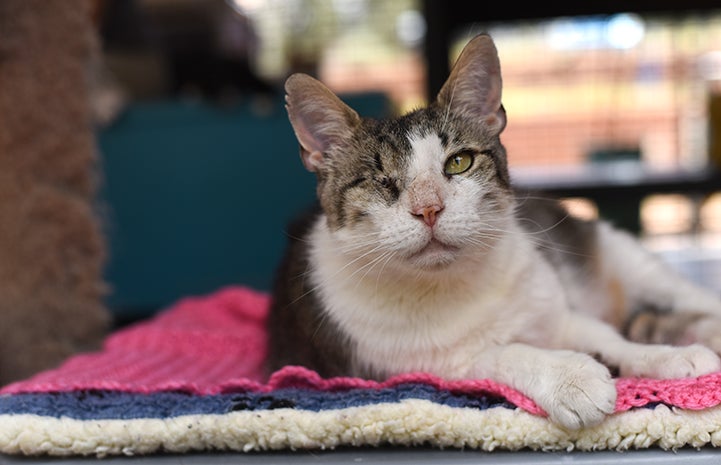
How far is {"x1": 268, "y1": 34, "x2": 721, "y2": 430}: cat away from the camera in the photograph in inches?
42.1

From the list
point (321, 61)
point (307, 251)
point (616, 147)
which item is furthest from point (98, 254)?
point (616, 147)

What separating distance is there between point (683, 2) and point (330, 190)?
3140 millimetres

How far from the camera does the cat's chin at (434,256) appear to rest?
3.52 ft

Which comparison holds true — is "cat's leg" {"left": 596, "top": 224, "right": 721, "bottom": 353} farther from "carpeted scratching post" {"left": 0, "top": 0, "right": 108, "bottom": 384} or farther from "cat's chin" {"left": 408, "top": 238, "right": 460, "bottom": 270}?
"carpeted scratching post" {"left": 0, "top": 0, "right": 108, "bottom": 384}

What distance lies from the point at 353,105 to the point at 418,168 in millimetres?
1937

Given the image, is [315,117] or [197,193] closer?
[315,117]

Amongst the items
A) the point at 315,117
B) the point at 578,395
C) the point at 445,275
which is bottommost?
the point at 578,395

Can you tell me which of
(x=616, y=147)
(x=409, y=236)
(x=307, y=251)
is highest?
(x=409, y=236)

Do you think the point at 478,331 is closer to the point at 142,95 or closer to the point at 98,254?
the point at 98,254

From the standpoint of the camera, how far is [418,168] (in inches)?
43.6

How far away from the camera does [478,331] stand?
120 cm

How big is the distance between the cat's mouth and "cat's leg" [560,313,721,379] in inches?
13.2

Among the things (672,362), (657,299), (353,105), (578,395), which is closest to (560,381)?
(578,395)

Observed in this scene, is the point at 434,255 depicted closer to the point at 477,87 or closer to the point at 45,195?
the point at 477,87
